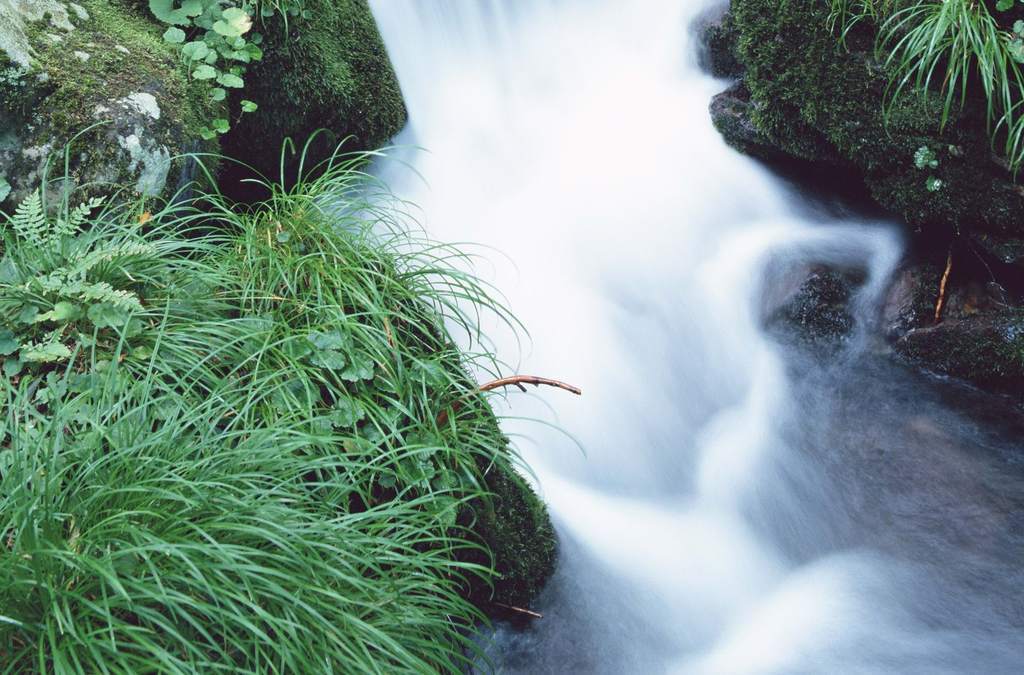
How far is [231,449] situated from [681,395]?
6.87ft

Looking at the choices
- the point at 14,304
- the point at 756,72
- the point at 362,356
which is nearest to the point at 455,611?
the point at 362,356

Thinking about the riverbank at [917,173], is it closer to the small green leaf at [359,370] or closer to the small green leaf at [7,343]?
the small green leaf at [359,370]

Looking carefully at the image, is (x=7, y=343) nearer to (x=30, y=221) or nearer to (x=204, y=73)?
(x=30, y=221)

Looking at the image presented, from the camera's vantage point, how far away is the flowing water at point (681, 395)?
2723mm

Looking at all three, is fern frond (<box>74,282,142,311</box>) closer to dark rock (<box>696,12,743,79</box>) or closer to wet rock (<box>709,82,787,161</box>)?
wet rock (<box>709,82,787,161</box>)

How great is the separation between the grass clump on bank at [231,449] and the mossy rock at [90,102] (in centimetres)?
16

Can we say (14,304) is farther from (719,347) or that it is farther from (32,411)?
(719,347)

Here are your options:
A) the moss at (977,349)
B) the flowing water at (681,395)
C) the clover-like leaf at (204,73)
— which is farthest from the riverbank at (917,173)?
the clover-like leaf at (204,73)

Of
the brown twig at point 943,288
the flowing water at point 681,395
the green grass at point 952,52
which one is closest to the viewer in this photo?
the flowing water at point 681,395

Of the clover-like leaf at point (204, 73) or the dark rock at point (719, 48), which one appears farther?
the dark rock at point (719, 48)

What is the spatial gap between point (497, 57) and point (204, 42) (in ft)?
5.98

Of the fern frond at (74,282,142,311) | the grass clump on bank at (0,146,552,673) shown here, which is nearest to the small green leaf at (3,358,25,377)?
the grass clump on bank at (0,146,552,673)

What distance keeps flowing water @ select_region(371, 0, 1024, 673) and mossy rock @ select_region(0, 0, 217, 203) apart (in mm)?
869

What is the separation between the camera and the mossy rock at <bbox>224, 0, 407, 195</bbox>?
335 centimetres
